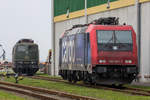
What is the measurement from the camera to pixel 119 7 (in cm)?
3006

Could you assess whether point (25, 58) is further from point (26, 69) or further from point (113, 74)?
point (113, 74)

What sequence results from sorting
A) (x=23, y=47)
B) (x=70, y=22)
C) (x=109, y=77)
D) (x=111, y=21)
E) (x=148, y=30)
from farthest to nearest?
1. (x=23, y=47)
2. (x=70, y=22)
3. (x=148, y=30)
4. (x=111, y=21)
5. (x=109, y=77)

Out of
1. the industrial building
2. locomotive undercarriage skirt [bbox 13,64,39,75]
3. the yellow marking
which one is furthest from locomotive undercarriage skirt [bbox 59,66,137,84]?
locomotive undercarriage skirt [bbox 13,64,39,75]

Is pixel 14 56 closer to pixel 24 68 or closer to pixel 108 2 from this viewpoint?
pixel 24 68

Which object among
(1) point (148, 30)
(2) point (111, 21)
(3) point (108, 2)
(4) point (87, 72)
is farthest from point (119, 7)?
(4) point (87, 72)

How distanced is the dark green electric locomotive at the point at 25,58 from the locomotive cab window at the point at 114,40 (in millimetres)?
21302

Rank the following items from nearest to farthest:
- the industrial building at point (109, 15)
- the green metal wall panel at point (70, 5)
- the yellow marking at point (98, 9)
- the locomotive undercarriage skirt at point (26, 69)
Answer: the industrial building at point (109, 15), the yellow marking at point (98, 9), the green metal wall panel at point (70, 5), the locomotive undercarriage skirt at point (26, 69)

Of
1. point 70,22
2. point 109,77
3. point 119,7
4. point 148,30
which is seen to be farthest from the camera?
point 70,22

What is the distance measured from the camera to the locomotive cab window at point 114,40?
20.1 meters

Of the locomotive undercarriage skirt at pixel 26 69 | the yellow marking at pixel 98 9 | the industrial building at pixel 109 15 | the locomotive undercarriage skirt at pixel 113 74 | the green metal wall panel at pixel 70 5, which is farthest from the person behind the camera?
the locomotive undercarriage skirt at pixel 26 69

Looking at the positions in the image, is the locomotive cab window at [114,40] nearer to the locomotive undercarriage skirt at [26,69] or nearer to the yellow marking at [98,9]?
the yellow marking at [98,9]

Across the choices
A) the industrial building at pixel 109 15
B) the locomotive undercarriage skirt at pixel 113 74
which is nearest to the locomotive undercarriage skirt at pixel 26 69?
the industrial building at pixel 109 15

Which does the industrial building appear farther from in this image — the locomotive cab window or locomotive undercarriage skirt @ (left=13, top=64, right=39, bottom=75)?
the locomotive cab window

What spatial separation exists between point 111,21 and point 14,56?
21.1 metres
